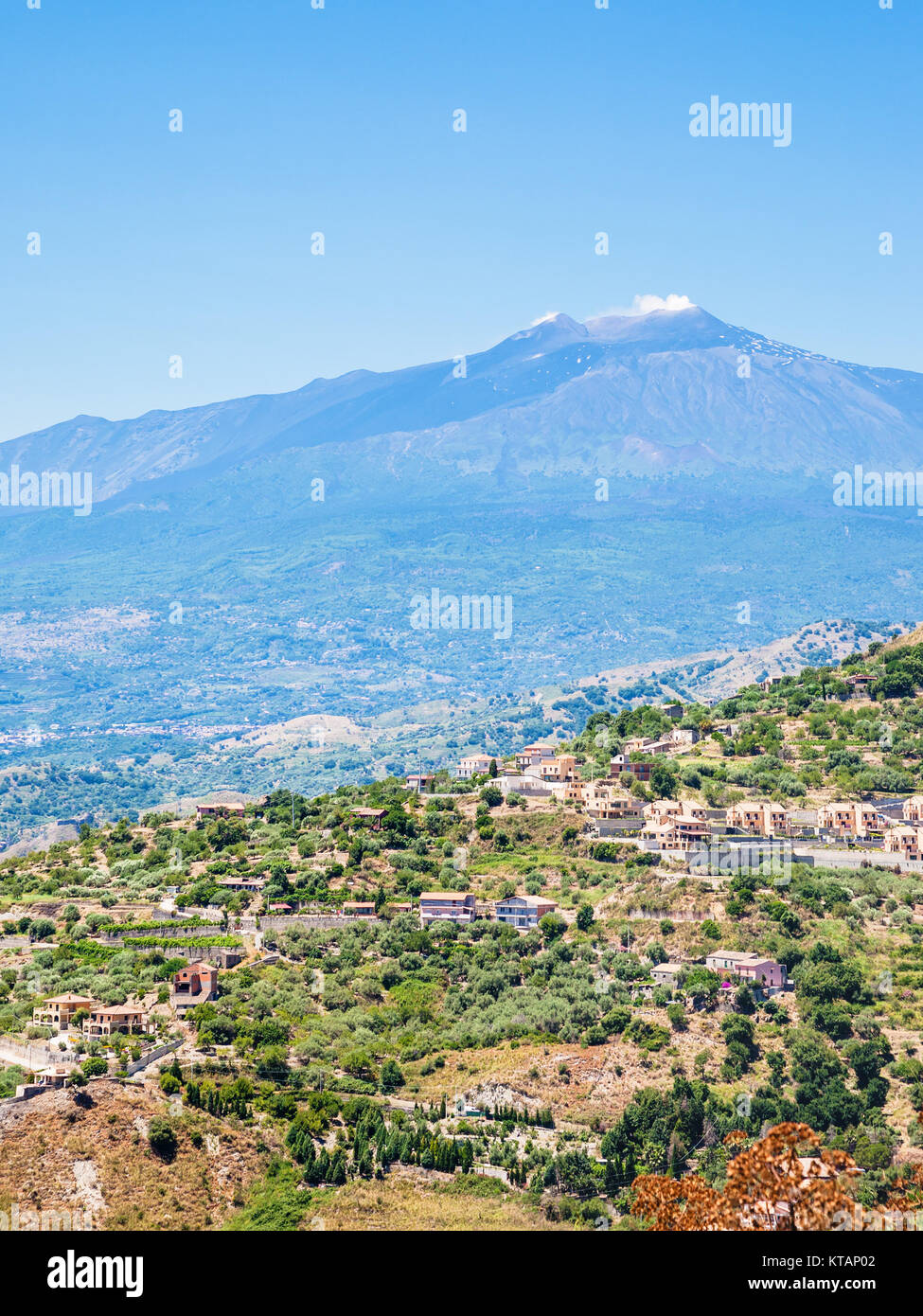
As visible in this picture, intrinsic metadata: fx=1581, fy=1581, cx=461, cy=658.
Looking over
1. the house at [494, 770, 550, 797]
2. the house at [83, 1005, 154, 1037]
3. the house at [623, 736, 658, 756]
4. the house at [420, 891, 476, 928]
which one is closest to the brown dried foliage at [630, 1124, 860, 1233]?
the house at [83, 1005, 154, 1037]

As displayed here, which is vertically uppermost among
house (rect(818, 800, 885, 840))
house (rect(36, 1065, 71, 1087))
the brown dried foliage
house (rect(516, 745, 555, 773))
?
the brown dried foliage

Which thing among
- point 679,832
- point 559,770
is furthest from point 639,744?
point 679,832

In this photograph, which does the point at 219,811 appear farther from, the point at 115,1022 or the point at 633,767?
the point at 115,1022

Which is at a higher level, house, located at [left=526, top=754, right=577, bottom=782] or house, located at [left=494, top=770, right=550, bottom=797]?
house, located at [left=526, top=754, right=577, bottom=782]

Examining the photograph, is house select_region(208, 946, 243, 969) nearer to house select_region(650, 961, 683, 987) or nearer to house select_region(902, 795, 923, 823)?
house select_region(650, 961, 683, 987)
